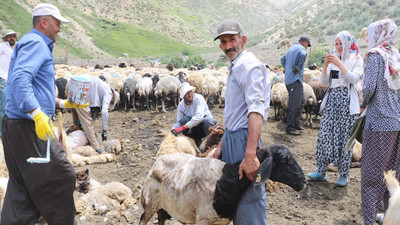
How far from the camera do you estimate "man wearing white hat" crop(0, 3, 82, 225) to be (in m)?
Result: 2.39

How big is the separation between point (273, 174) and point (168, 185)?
90 cm

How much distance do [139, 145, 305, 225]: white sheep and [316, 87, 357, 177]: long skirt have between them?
7.90 ft

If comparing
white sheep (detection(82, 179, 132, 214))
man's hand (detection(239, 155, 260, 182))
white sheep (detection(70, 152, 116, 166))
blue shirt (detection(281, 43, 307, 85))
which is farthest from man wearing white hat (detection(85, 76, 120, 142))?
man's hand (detection(239, 155, 260, 182))

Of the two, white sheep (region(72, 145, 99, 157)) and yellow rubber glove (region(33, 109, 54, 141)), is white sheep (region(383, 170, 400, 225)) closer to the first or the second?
yellow rubber glove (region(33, 109, 54, 141))

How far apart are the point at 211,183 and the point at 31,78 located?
1.57 metres

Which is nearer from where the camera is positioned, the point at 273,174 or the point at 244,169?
the point at 244,169

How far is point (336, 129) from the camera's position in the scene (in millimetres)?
4492

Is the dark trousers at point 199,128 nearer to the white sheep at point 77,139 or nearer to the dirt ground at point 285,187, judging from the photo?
the dirt ground at point 285,187

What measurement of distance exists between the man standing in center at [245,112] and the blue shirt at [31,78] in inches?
54.9

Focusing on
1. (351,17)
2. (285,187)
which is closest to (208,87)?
(285,187)

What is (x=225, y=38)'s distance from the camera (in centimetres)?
241

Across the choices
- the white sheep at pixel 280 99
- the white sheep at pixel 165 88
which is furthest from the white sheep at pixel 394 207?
the white sheep at pixel 165 88

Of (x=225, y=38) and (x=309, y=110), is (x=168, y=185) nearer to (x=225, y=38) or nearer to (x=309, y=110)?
(x=225, y=38)

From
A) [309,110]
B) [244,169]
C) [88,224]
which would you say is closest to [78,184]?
[88,224]
